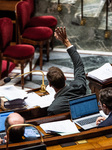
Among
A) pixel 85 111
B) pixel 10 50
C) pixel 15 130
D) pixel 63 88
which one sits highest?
pixel 15 130

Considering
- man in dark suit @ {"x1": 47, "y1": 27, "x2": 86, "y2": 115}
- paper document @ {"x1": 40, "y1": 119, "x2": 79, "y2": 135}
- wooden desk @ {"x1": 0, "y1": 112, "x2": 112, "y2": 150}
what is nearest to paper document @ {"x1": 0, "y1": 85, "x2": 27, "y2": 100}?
man in dark suit @ {"x1": 47, "y1": 27, "x2": 86, "y2": 115}

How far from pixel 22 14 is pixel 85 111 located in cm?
351

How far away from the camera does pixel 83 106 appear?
10.9 ft

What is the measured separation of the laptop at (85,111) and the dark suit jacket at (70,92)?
152 millimetres

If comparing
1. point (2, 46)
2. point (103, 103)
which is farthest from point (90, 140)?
point (2, 46)

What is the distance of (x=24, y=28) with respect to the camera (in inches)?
271

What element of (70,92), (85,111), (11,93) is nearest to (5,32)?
(11,93)

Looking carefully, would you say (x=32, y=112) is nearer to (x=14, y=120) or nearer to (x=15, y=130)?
(x=14, y=120)

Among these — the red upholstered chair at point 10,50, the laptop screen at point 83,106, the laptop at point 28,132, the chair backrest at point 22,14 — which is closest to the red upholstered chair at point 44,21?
the chair backrest at point 22,14

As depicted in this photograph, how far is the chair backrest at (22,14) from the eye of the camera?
6.37 meters

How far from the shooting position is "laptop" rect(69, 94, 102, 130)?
10.7 feet

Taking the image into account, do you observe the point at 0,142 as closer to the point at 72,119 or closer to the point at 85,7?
the point at 72,119

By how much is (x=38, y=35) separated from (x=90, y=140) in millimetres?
4007

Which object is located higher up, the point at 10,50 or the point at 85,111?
the point at 85,111
